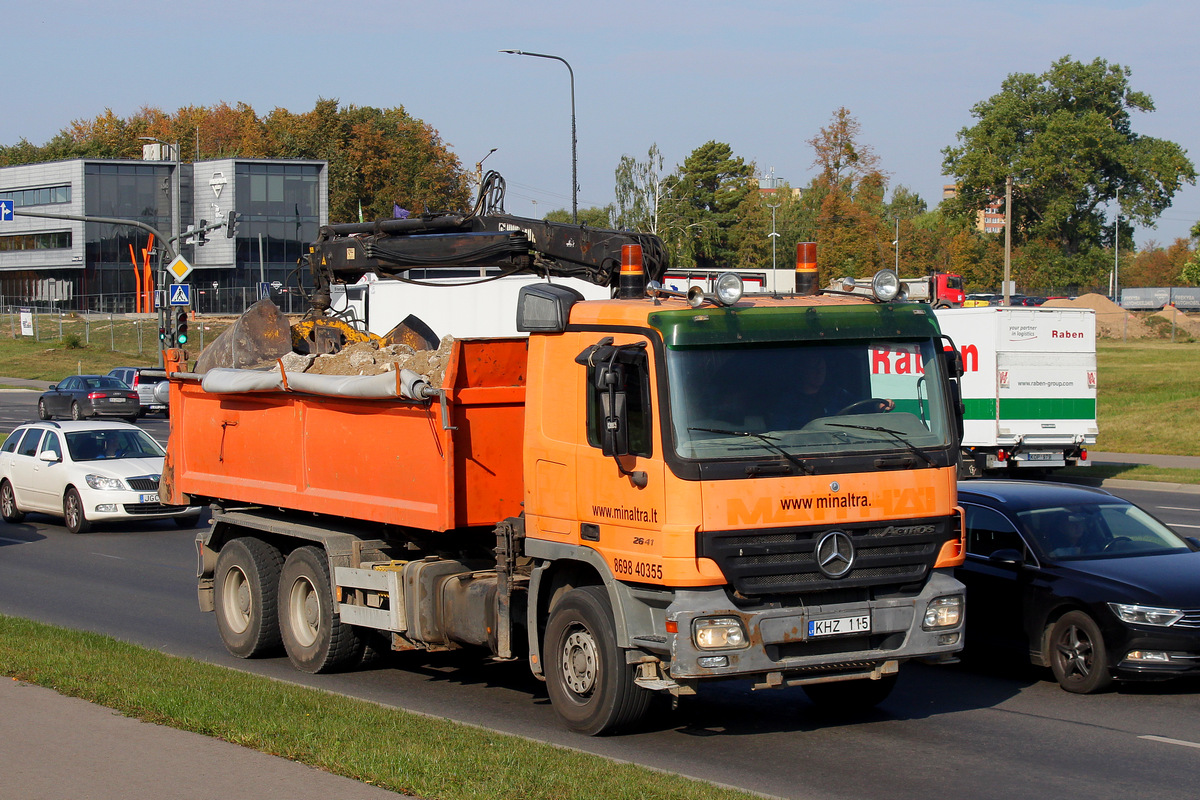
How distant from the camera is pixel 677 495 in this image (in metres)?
7.15

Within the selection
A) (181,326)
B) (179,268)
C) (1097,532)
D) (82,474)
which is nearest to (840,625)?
(1097,532)

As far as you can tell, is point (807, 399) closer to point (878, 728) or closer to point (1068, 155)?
point (878, 728)

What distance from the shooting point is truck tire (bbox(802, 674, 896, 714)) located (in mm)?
8742

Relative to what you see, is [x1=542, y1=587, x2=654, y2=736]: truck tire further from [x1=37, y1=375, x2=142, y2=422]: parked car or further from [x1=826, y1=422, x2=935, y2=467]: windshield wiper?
[x1=37, y1=375, x2=142, y2=422]: parked car

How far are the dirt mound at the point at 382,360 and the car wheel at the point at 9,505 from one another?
12982 mm

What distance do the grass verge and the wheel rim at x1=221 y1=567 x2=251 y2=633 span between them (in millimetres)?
964

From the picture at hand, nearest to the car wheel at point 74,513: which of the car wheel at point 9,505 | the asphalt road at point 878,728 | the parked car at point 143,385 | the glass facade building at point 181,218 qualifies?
the car wheel at point 9,505

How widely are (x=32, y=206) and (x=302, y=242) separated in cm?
1947

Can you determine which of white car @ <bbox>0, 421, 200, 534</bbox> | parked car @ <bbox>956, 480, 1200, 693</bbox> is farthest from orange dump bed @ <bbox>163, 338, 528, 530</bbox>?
white car @ <bbox>0, 421, 200, 534</bbox>

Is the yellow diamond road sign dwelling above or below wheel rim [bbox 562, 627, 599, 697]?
above

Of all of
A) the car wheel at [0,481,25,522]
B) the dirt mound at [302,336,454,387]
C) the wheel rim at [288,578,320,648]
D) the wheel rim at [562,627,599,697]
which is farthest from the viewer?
the car wheel at [0,481,25,522]

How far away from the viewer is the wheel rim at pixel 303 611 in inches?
409

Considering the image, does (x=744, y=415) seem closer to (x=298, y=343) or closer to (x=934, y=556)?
(x=934, y=556)

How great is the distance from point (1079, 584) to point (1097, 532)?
93 cm
